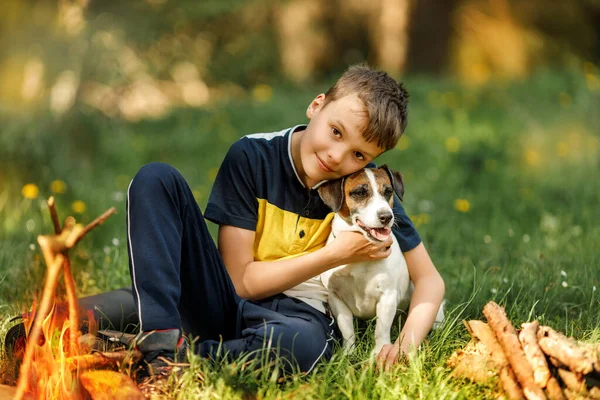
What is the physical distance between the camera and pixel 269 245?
9.10 feet

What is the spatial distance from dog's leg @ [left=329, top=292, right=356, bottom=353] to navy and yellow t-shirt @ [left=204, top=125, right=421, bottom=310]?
0.22 meters

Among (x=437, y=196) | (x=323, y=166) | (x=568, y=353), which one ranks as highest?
(x=323, y=166)

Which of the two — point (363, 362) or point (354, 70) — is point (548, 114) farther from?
point (363, 362)

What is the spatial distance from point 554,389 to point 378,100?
1.18 metres

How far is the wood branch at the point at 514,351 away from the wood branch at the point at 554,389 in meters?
0.02

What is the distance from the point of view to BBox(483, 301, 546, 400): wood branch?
2.08m

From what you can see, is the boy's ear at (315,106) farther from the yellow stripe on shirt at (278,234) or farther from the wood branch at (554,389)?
the wood branch at (554,389)

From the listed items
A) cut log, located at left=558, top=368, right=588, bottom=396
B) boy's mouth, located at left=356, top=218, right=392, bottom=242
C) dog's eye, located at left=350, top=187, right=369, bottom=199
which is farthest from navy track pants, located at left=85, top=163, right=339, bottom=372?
cut log, located at left=558, top=368, right=588, bottom=396

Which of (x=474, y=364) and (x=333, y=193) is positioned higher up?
(x=333, y=193)

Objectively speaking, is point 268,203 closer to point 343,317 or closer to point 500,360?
point 343,317

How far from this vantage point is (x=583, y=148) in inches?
246

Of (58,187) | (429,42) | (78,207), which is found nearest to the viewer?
(78,207)

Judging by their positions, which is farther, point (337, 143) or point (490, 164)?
point (490, 164)

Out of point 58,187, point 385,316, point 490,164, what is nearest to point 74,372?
point 385,316
